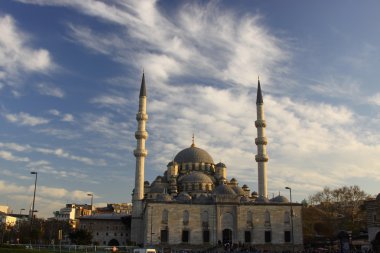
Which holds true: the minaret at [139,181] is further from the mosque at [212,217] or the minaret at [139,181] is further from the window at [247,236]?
the window at [247,236]

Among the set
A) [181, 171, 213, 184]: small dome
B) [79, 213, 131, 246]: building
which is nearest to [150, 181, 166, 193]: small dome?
[181, 171, 213, 184]: small dome

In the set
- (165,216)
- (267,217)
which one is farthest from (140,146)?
(267,217)

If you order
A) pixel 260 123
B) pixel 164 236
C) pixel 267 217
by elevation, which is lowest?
pixel 164 236

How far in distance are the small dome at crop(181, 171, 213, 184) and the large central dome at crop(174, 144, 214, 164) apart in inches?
182

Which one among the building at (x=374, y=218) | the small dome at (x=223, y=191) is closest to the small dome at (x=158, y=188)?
the small dome at (x=223, y=191)

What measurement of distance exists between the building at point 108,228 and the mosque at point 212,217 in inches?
333

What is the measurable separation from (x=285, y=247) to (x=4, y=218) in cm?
6962

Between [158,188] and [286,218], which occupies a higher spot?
[158,188]

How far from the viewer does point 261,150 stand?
5766cm

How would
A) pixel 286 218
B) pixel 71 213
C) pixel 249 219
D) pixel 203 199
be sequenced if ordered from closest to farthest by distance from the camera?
pixel 249 219, pixel 203 199, pixel 286 218, pixel 71 213

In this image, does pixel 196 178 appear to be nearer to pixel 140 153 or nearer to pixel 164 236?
pixel 140 153

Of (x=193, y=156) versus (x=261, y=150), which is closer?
(x=261, y=150)

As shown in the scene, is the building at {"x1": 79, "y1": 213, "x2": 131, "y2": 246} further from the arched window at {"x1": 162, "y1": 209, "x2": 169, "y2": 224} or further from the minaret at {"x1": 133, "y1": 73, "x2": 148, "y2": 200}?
the arched window at {"x1": 162, "y1": 209, "x2": 169, "y2": 224}

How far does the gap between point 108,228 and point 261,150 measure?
25125 millimetres
